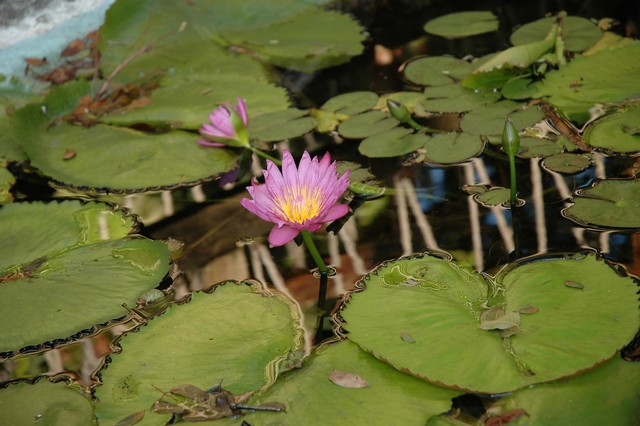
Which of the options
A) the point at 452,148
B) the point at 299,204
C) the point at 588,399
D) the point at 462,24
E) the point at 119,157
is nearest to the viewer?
the point at 588,399

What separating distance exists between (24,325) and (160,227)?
51 centimetres

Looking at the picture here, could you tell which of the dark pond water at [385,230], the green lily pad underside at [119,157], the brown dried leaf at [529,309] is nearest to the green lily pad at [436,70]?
the dark pond water at [385,230]

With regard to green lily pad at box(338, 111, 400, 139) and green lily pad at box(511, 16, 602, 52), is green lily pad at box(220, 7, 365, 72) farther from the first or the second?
green lily pad at box(511, 16, 602, 52)

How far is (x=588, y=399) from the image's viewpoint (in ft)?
4.62

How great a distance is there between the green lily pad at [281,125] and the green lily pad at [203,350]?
86cm

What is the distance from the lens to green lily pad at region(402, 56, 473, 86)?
276 centimetres

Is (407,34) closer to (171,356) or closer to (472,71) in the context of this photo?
(472,71)

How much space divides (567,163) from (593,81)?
0.50 m

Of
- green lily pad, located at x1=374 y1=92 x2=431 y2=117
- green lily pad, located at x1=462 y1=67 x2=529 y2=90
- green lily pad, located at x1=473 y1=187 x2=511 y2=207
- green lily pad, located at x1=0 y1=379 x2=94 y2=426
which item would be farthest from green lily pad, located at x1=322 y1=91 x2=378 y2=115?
green lily pad, located at x1=0 y1=379 x2=94 y2=426

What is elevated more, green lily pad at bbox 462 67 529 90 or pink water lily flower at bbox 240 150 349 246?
pink water lily flower at bbox 240 150 349 246

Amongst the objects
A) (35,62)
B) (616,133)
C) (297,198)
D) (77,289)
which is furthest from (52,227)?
(616,133)

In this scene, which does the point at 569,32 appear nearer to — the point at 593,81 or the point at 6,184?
the point at 593,81

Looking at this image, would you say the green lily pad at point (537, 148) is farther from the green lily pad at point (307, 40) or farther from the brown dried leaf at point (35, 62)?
the brown dried leaf at point (35, 62)

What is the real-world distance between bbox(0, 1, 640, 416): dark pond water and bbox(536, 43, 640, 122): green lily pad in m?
0.30
